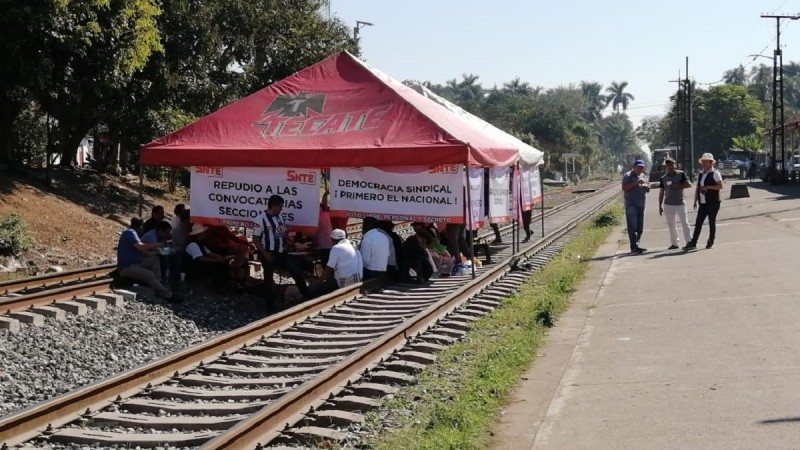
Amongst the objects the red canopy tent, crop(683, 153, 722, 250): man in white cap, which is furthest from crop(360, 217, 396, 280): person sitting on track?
crop(683, 153, 722, 250): man in white cap

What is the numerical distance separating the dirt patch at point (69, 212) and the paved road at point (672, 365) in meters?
11.3

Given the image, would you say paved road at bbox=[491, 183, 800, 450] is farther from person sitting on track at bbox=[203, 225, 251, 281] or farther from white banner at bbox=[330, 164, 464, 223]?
person sitting on track at bbox=[203, 225, 251, 281]

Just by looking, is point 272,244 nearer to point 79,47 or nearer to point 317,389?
point 317,389

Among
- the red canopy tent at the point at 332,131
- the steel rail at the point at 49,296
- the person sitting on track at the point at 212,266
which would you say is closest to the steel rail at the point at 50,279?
the steel rail at the point at 49,296

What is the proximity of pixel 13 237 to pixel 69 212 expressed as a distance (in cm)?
602

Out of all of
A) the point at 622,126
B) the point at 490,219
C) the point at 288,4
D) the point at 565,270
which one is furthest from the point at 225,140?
the point at 622,126

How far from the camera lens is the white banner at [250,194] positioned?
52.3ft

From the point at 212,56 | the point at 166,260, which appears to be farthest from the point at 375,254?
the point at 212,56

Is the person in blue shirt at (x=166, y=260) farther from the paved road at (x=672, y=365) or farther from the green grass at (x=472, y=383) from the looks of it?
the paved road at (x=672, y=365)

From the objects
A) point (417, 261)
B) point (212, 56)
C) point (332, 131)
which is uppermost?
point (212, 56)

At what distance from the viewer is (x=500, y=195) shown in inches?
733

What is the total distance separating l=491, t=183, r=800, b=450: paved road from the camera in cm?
670

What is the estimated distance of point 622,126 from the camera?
185000mm

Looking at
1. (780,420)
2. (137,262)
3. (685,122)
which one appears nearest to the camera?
(780,420)
